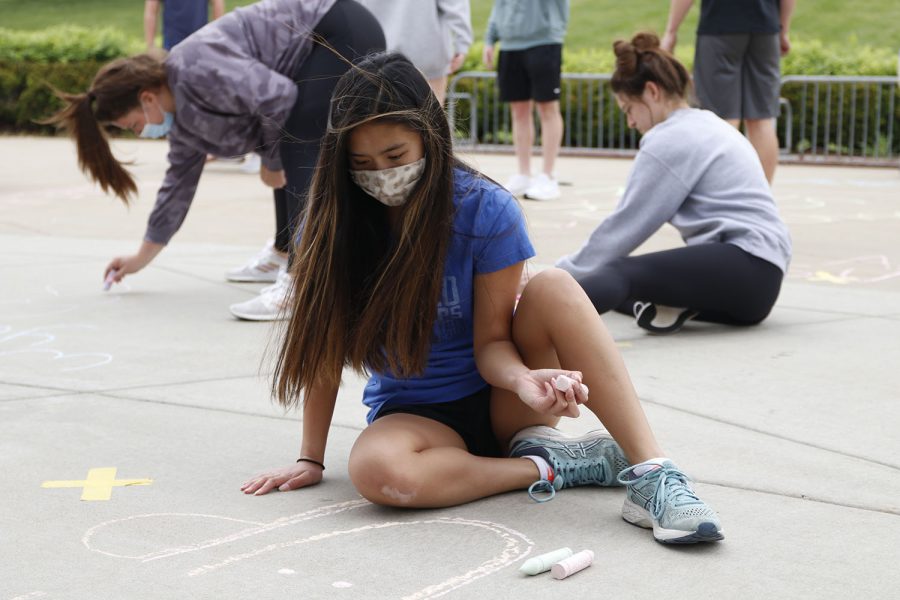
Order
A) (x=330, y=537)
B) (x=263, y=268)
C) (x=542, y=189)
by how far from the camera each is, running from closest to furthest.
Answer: (x=330, y=537) → (x=263, y=268) → (x=542, y=189)

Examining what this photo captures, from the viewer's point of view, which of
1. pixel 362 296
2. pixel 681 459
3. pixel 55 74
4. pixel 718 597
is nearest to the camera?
pixel 718 597

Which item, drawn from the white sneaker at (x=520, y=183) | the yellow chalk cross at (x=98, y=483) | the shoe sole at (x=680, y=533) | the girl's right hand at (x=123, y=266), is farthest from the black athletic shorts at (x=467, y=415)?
the white sneaker at (x=520, y=183)

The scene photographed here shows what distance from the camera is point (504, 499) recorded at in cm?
266

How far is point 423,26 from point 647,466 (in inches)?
163

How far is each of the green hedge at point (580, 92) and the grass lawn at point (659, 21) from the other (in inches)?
217

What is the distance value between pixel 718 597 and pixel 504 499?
0.66 metres

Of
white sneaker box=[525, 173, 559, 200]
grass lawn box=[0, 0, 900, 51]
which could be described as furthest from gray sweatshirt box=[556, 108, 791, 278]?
grass lawn box=[0, 0, 900, 51]

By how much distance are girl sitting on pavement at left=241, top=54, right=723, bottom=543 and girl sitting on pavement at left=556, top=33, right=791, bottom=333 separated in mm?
1617

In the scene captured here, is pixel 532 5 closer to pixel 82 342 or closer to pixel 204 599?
pixel 82 342

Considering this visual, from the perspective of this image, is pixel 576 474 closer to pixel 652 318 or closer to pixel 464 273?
pixel 464 273

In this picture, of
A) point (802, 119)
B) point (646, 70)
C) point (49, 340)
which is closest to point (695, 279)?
point (646, 70)

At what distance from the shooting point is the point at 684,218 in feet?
14.8

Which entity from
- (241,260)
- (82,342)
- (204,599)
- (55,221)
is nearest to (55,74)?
(55,221)

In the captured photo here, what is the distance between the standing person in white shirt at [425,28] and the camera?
20.3ft
